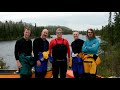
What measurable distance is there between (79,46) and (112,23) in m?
22.3

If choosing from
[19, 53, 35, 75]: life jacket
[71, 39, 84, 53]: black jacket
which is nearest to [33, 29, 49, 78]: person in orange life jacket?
[19, 53, 35, 75]: life jacket

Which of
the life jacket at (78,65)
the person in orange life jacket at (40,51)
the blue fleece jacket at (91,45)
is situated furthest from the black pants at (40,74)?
the blue fleece jacket at (91,45)

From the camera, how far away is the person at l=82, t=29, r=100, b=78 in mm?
5137

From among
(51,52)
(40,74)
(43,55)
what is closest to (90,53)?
(51,52)

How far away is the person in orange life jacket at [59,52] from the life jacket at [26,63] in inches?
15.9

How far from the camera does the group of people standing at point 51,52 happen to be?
16.4 ft

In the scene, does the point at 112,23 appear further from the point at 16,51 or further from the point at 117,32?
the point at 16,51

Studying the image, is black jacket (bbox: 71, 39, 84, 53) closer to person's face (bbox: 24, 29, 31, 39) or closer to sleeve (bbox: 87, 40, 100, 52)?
sleeve (bbox: 87, 40, 100, 52)

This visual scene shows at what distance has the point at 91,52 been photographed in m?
5.20

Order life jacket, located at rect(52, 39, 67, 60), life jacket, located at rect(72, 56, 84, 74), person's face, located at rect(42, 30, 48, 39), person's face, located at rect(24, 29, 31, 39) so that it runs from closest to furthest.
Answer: person's face, located at rect(24, 29, 31, 39) → person's face, located at rect(42, 30, 48, 39) → life jacket, located at rect(52, 39, 67, 60) → life jacket, located at rect(72, 56, 84, 74)

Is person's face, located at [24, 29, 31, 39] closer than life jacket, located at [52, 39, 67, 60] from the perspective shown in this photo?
Yes

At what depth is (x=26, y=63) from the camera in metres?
5.08

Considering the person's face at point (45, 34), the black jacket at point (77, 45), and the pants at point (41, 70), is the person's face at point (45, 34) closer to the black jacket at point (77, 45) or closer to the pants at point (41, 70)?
the pants at point (41, 70)
